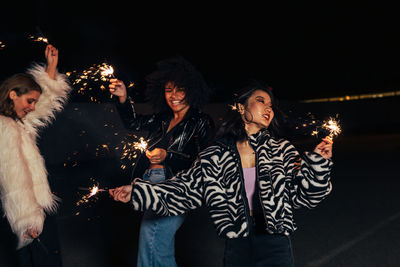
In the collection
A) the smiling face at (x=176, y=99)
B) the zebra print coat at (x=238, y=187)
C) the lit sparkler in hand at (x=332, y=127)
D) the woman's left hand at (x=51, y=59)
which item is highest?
the woman's left hand at (x=51, y=59)

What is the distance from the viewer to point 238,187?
8.23 ft

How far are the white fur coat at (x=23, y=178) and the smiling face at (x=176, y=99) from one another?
3.01 ft

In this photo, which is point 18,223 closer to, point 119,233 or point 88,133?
point 119,233

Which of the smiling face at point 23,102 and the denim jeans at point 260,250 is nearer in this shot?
the denim jeans at point 260,250

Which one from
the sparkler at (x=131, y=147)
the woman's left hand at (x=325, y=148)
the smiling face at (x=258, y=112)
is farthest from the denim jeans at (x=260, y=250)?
the sparkler at (x=131, y=147)

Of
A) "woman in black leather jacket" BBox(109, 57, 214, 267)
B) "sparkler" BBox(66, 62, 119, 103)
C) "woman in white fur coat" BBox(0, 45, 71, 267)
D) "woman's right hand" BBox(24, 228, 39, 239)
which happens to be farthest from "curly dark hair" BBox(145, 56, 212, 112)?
"woman's right hand" BBox(24, 228, 39, 239)

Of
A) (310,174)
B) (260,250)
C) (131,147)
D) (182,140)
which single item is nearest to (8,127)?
(131,147)

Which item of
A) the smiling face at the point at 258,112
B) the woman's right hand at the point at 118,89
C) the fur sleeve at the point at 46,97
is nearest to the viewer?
the smiling face at the point at 258,112

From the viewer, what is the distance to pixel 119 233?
5.71 m

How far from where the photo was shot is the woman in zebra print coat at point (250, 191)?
245cm

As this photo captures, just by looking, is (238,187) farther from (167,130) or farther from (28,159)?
(28,159)

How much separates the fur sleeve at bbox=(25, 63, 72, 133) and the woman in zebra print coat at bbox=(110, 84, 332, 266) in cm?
97

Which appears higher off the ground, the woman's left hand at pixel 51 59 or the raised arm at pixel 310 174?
the woman's left hand at pixel 51 59

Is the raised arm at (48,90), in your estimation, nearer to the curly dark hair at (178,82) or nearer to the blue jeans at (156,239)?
the curly dark hair at (178,82)
